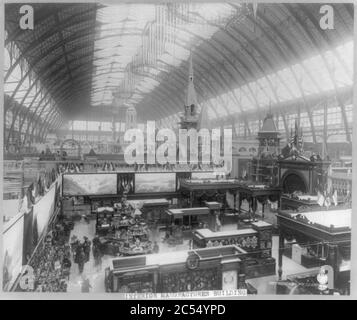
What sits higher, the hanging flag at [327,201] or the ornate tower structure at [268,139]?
the ornate tower structure at [268,139]

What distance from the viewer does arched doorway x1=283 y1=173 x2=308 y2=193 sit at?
1430 cm

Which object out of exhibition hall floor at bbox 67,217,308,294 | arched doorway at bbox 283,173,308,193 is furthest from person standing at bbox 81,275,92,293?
arched doorway at bbox 283,173,308,193

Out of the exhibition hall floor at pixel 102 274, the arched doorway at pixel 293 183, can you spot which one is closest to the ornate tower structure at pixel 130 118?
the exhibition hall floor at pixel 102 274

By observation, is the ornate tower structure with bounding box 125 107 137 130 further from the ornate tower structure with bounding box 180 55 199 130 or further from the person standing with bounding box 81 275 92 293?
the person standing with bounding box 81 275 92 293

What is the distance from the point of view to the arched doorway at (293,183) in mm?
14297

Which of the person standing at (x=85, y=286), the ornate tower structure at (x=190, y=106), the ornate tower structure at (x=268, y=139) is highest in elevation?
the ornate tower structure at (x=190, y=106)

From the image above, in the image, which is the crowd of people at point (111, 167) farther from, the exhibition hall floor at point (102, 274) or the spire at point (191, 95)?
the spire at point (191, 95)

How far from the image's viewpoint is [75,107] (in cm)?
1470

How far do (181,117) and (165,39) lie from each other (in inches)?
128

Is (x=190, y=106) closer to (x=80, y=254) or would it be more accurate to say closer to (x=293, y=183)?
(x=80, y=254)

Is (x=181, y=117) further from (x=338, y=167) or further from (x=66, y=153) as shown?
(x=66, y=153)

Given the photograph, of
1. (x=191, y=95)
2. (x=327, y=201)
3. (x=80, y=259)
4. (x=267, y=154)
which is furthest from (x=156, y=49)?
(x=267, y=154)

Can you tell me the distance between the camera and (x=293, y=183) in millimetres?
14969
